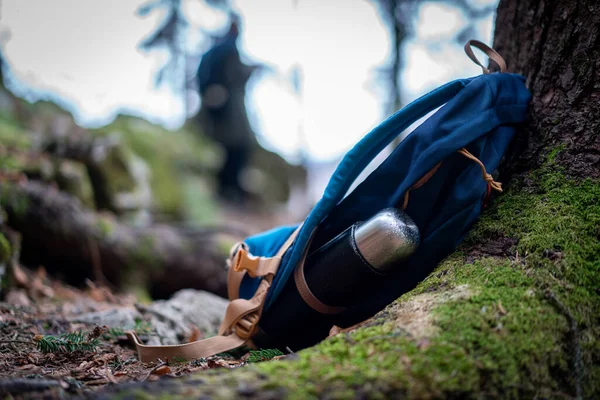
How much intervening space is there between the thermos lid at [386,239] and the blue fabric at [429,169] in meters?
0.15

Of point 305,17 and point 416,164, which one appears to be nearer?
point 416,164

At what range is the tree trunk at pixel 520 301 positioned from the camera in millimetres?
1204

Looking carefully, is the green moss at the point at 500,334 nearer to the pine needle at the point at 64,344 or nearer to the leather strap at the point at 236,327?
the leather strap at the point at 236,327

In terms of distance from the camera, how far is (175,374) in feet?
5.73

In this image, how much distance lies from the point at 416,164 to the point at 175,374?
1.38 m

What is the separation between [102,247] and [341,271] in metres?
3.86

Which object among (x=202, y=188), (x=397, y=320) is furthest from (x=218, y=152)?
(x=397, y=320)

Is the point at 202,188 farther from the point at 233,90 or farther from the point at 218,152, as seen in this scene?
the point at 233,90

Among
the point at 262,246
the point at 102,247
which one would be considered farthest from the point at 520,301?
the point at 102,247

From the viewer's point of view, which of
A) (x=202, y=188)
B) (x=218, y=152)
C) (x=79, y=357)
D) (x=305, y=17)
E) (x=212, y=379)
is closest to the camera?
(x=212, y=379)

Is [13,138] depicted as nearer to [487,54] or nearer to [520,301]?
[487,54]

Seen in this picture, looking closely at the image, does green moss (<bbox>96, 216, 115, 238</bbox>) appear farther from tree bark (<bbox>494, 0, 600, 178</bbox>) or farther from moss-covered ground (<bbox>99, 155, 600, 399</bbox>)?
tree bark (<bbox>494, 0, 600, 178</bbox>)

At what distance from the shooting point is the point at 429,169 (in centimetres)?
190

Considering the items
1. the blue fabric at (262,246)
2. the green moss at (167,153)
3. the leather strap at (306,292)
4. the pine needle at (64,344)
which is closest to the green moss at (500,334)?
the leather strap at (306,292)
